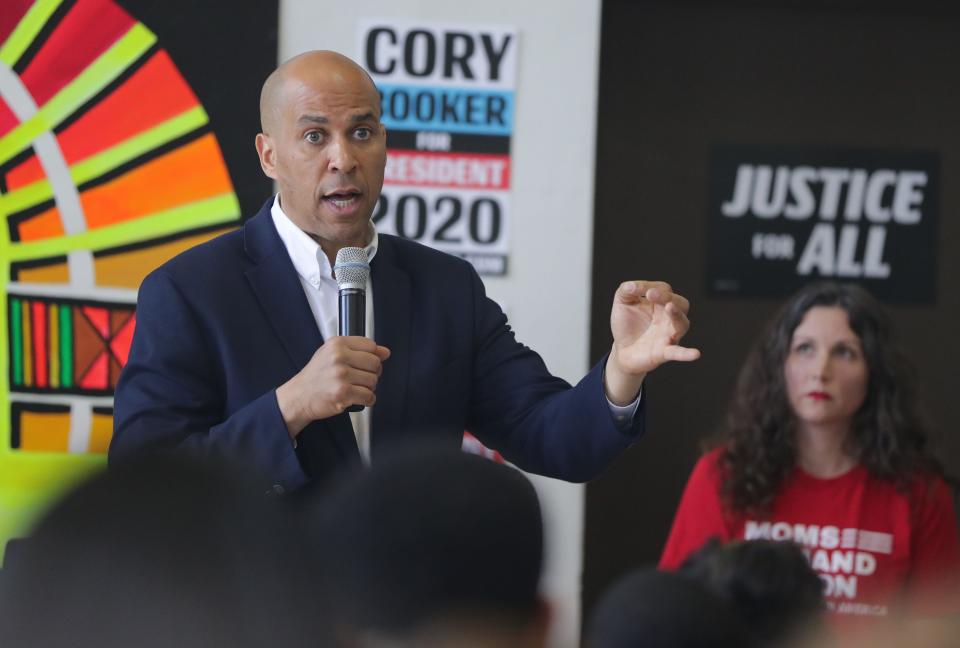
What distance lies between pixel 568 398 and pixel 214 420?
570 millimetres

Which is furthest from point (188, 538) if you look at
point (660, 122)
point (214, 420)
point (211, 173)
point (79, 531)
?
point (660, 122)

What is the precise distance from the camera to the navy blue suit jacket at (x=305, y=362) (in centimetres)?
204

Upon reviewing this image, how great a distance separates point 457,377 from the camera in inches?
88.6

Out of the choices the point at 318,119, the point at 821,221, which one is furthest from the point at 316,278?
the point at 821,221

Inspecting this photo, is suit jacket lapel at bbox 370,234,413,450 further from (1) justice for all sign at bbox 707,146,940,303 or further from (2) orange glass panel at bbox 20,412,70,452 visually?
(1) justice for all sign at bbox 707,146,940,303

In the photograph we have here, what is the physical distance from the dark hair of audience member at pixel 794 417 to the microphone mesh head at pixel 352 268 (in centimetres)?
131

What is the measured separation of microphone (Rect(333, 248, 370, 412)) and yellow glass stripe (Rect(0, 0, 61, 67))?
83.6 inches

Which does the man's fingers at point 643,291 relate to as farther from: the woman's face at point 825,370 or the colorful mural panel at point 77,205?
the colorful mural panel at point 77,205

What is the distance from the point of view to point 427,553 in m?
0.85

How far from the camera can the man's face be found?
2.19 m

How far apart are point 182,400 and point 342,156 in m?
0.48

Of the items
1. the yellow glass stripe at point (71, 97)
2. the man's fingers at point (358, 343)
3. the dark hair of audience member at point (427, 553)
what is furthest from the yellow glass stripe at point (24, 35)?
the dark hair of audience member at point (427, 553)

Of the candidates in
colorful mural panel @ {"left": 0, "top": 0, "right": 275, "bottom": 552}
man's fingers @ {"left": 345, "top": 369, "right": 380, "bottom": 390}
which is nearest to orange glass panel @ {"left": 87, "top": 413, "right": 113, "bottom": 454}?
colorful mural panel @ {"left": 0, "top": 0, "right": 275, "bottom": 552}

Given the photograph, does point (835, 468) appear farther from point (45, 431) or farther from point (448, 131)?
point (45, 431)
